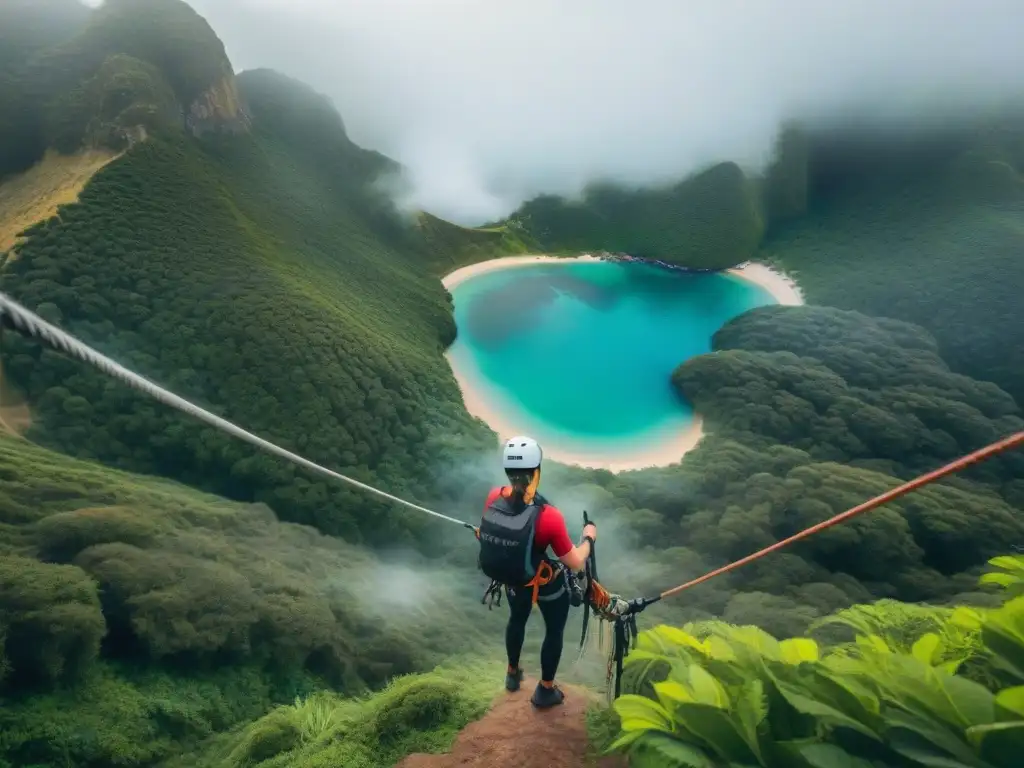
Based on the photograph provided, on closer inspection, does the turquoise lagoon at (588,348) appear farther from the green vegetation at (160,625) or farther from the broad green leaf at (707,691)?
the broad green leaf at (707,691)

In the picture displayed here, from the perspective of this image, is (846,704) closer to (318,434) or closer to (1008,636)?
(1008,636)

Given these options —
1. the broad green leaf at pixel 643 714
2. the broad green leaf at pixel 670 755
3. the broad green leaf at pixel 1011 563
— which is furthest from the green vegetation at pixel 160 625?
the broad green leaf at pixel 1011 563

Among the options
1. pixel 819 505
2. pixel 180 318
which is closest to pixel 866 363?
pixel 819 505

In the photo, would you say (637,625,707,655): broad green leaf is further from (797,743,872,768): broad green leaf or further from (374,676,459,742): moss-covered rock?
(374,676,459,742): moss-covered rock

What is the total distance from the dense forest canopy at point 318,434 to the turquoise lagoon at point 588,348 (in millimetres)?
2562

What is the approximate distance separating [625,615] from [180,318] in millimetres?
27197

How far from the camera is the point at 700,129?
7775 centimetres

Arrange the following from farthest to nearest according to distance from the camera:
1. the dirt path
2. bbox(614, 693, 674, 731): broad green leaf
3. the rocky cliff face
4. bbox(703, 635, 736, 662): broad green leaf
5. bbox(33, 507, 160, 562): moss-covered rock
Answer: the rocky cliff face
bbox(33, 507, 160, 562): moss-covered rock
the dirt path
bbox(703, 635, 736, 662): broad green leaf
bbox(614, 693, 674, 731): broad green leaf

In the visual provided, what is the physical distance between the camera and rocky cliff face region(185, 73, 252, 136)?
40.7 meters

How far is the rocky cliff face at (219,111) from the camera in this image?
4069 cm

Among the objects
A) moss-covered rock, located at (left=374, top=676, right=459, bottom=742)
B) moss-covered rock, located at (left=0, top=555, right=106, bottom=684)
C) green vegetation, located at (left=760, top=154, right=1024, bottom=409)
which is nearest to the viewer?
moss-covered rock, located at (left=374, top=676, right=459, bottom=742)

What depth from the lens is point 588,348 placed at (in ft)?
134

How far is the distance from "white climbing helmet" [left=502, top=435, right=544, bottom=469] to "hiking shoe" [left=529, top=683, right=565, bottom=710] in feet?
6.77

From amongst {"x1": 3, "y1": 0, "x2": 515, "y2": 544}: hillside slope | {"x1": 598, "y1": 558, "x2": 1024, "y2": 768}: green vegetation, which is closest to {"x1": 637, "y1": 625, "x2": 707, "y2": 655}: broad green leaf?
{"x1": 598, "y1": 558, "x2": 1024, "y2": 768}: green vegetation
